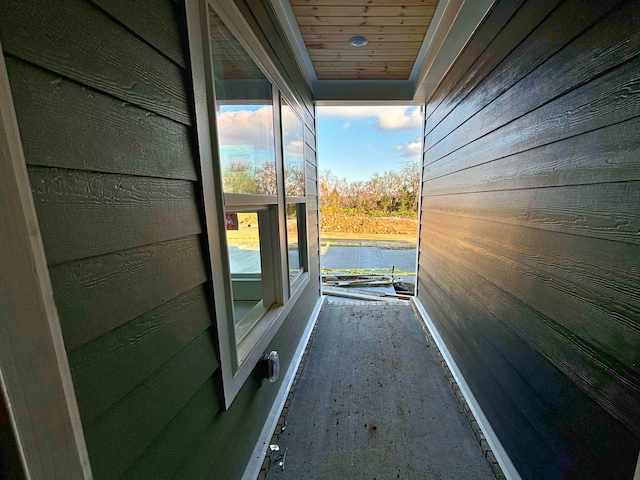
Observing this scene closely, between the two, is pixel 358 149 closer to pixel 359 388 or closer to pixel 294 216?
pixel 294 216

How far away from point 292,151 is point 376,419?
1982 millimetres

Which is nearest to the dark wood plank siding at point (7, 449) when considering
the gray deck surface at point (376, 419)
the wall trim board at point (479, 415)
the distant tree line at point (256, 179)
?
the distant tree line at point (256, 179)

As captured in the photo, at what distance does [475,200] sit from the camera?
1669mm

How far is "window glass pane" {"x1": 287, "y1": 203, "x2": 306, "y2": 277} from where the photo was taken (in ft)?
7.23

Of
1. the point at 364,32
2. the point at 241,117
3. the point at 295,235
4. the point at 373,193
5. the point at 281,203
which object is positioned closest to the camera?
the point at 241,117

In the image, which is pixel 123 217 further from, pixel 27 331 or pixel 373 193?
pixel 373 193

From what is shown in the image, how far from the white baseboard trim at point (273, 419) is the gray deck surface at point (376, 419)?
0.08 meters

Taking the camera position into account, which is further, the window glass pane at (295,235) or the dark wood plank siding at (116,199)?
the window glass pane at (295,235)

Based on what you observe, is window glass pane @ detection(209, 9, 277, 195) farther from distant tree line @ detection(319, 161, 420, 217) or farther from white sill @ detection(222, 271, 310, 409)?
distant tree line @ detection(319, 161, 420, 217)

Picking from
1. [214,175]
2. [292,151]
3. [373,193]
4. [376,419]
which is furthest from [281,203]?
[373,193]

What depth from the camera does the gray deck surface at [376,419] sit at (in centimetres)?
135

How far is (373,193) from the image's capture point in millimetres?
6414

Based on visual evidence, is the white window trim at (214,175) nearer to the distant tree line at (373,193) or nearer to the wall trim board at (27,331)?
the wall trim board at (27,331)

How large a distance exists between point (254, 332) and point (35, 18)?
133 cm
